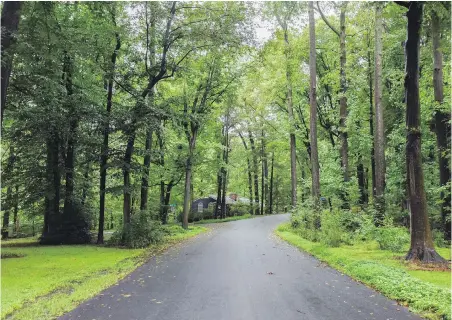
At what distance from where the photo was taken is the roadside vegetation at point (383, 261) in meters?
5.64

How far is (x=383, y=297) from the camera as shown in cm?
606

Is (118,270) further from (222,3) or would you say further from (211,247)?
(222,3)

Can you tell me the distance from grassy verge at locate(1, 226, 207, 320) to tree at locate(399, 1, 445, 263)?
785 cm

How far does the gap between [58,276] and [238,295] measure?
16.0ft

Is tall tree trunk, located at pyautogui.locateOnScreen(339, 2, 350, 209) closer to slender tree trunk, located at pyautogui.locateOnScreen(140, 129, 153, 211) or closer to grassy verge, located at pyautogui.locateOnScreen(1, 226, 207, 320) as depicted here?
slender tree trunk, located at pyautogui.locateOnScreen(140, 129, 153, 211)

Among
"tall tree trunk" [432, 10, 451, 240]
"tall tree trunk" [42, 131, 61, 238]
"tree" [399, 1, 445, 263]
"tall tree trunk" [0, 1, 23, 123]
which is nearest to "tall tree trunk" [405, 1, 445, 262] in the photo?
"tree" [399, 1, 445, 263]

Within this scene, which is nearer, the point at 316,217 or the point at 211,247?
the point at 211,247

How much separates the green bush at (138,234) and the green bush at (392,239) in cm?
900

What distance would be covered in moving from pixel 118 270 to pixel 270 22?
17.6 m

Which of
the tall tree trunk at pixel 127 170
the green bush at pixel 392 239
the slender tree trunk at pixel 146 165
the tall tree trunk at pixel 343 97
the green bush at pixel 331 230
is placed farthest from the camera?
the tall tree trunk at pixel 343 97

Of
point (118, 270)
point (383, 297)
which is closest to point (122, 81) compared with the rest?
point (118, 270)

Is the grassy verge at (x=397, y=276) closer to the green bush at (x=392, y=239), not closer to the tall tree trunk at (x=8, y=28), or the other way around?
the green bush at (x=392, y=239)

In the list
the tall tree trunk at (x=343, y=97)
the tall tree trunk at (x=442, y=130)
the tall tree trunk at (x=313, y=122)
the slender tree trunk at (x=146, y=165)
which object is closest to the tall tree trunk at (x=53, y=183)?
the slender tree trunk at (x=146, y=165)

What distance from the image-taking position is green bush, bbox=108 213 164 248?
13.8m
